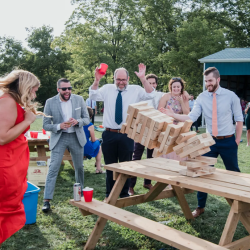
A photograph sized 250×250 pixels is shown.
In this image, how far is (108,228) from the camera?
4383 millimetres

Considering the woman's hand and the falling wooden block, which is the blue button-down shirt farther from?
the woman's hand

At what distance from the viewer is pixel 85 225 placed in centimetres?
451

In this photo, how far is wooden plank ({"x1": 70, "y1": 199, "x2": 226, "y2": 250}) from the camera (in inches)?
104

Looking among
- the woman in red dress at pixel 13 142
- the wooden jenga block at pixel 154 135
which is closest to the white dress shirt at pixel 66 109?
the woman in red dress at pixel 13 142

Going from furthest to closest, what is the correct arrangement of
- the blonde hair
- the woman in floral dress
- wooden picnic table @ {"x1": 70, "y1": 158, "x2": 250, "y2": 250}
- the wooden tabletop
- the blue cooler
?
the woman in floral dress → the blue cooler → the blonde hair → the wooden tabletop → wooden picnic table @ {"x1": 70, "y1": 158, "x2": 250, "y2": 250}

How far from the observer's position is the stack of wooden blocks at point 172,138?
10.7 ft

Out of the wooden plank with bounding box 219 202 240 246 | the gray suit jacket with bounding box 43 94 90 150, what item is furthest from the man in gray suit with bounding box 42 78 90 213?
the wooden plank with bounding box 219 202 240 246

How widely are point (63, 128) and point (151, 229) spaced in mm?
2694

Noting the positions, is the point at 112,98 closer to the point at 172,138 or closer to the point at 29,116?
the point at 172,138

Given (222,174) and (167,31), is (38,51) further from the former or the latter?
(222,174)

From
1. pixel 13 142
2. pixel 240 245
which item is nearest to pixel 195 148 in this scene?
pixel 240 245

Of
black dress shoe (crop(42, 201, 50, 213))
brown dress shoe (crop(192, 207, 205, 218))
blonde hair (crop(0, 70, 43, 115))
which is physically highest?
blonde hair (crop(0, 70, 43, 115))

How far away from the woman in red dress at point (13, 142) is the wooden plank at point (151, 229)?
853mm

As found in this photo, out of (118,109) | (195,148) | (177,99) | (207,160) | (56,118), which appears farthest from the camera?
(177,99)
